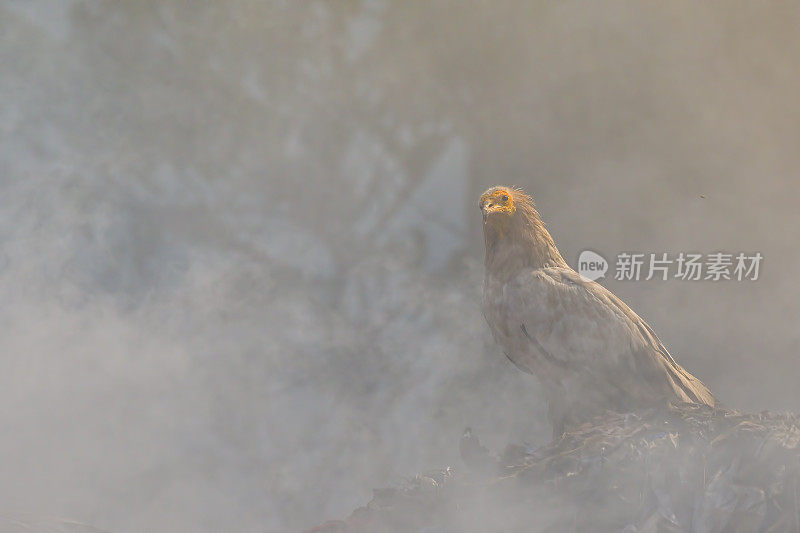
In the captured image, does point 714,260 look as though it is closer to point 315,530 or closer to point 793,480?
point 793,480

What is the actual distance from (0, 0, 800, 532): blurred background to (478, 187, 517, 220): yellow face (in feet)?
2.80

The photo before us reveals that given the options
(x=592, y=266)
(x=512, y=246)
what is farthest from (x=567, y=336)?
(x=592, y=266)

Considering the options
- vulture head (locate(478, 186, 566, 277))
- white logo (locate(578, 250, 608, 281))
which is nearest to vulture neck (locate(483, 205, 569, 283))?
vulture head (locate(478, 186, 566, 277))

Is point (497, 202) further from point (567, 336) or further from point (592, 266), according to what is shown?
point (592, 266)

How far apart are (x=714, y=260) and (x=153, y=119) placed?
11.5 ft

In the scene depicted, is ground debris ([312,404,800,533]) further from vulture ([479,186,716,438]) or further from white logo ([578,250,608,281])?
white logo ([578,250,608,281])

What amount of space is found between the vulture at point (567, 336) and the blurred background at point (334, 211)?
3.13ft

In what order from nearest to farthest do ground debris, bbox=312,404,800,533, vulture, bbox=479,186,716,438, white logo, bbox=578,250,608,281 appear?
ground debris, bbox=312,404,800,533, vulture, bbox=479,186,716,438, white logo, bbox=578,250,608,281

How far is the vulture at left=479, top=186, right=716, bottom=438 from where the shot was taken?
11.2ft

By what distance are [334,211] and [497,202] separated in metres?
1.28

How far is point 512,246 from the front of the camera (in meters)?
3.64

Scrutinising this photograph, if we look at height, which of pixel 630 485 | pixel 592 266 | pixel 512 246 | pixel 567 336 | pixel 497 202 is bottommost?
pixel 630 485

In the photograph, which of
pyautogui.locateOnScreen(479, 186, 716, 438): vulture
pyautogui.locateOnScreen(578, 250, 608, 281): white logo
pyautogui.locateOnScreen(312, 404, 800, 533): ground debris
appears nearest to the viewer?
pyautogui.locateOnScreen(312, 404, 800, 533): ground debris

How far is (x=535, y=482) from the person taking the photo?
2.77 metres
